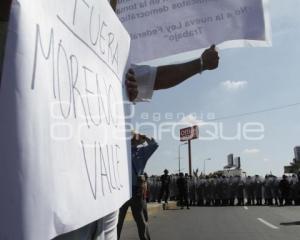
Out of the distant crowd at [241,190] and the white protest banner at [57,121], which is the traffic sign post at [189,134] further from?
the white protest banner at [57,121]

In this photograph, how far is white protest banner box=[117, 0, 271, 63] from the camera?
3027 millimetres

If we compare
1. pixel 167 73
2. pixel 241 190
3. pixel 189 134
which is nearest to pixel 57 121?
pixel 167 73

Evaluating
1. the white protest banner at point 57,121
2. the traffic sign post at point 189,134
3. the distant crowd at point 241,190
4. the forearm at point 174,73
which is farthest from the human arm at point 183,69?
the traffic sign post at point 189,134

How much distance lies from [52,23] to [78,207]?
54 centimetres

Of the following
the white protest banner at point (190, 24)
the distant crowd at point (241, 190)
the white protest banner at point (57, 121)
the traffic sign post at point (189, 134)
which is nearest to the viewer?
the white protest banner at point (57, 121)

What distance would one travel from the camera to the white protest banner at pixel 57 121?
3.84ft

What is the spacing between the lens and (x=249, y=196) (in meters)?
23.3

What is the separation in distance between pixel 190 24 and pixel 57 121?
1.85 meters

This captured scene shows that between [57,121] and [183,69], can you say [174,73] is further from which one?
[57,121]

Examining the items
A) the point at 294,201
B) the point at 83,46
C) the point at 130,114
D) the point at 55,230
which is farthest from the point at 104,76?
the point at 294,201

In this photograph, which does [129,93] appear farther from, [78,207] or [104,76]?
[78,207]

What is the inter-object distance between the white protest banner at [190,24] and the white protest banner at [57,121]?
3.10 ft

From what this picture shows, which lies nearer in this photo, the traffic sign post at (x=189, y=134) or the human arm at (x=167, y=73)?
the human arm at (x=167, y=73)

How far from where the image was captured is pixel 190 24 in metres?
3.10
